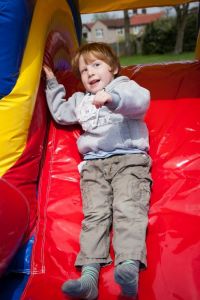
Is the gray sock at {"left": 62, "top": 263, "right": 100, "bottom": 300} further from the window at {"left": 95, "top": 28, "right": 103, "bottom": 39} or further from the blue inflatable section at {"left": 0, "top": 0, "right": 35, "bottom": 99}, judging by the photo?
the window at {"left": 95, "top": 28, "right": 103, "bottom": 39}

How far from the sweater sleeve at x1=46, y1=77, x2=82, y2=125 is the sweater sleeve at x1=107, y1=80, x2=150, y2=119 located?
1.33ft

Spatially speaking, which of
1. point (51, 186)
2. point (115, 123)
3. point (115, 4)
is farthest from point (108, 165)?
point (115, 4)

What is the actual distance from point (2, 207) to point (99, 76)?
89cm

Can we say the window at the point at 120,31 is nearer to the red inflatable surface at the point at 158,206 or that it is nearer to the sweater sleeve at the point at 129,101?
the red inflatable surface at the point at 158,206

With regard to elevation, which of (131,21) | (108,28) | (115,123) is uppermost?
(115,123)

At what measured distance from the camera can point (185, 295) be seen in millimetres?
1581

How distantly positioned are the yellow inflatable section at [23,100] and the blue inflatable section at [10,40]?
4cm

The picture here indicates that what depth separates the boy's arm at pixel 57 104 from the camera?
2.27 meters

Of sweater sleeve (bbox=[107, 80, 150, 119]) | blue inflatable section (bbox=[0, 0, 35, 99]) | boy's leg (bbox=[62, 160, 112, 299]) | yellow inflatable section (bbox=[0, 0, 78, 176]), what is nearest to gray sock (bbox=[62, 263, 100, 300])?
boy's leg (bbox=[62, 160, 112, 299])

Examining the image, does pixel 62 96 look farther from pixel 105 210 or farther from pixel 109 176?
pixel 105 210

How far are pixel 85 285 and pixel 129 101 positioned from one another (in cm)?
85

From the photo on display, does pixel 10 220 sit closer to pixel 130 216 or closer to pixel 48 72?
pixel 130 216

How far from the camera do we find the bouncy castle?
169cm

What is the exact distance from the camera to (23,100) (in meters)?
1.94
